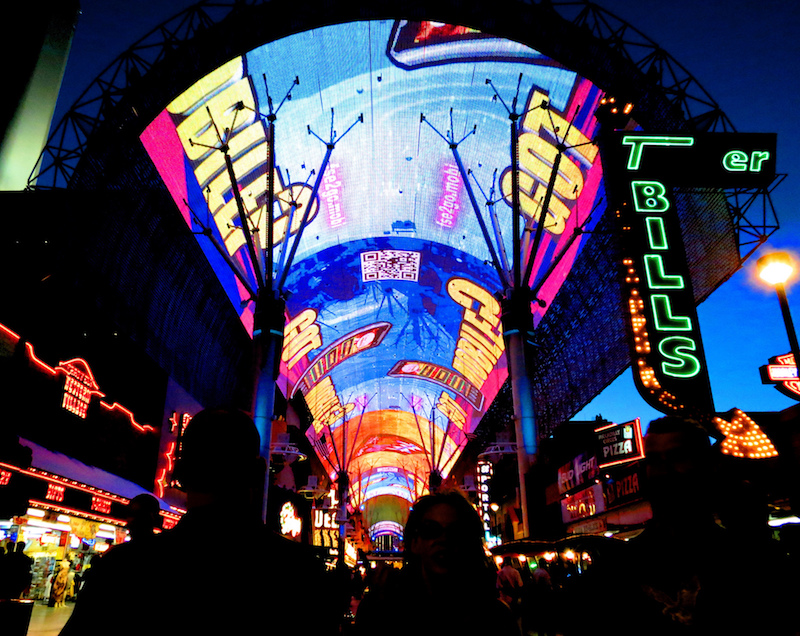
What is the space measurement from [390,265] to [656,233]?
20.9 meters

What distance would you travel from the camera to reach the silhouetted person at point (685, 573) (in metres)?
1.90

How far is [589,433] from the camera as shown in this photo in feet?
100

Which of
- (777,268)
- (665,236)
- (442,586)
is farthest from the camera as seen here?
(665,236)

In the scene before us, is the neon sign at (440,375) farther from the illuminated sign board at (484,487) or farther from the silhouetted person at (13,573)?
the silhouetted person at (13,573)

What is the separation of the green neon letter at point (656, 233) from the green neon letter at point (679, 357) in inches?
84.8

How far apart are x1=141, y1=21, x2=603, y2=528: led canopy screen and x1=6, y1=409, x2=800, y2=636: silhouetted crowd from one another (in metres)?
16.2

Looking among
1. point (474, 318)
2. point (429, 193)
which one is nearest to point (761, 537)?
point (429, 193)

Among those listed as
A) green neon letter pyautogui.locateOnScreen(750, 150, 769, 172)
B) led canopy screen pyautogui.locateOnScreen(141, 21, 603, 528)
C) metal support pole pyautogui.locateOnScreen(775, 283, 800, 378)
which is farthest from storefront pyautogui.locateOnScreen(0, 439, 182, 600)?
green neon letter pyautogui.locateOnScreen(750, 150, 769, 172)

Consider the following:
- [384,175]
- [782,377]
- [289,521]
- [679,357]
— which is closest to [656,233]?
[679,357]

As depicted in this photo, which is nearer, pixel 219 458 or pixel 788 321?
pixel 219 458

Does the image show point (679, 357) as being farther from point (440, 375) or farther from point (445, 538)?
point (440, 375)

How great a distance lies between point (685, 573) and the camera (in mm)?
2023

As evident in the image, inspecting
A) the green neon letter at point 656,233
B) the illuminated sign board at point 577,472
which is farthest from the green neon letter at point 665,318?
the illuminated sign board at point 577,472

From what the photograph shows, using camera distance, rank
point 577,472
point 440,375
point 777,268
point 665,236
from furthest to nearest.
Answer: point 440,375, point 577,472, point 665,236, point 777,268
